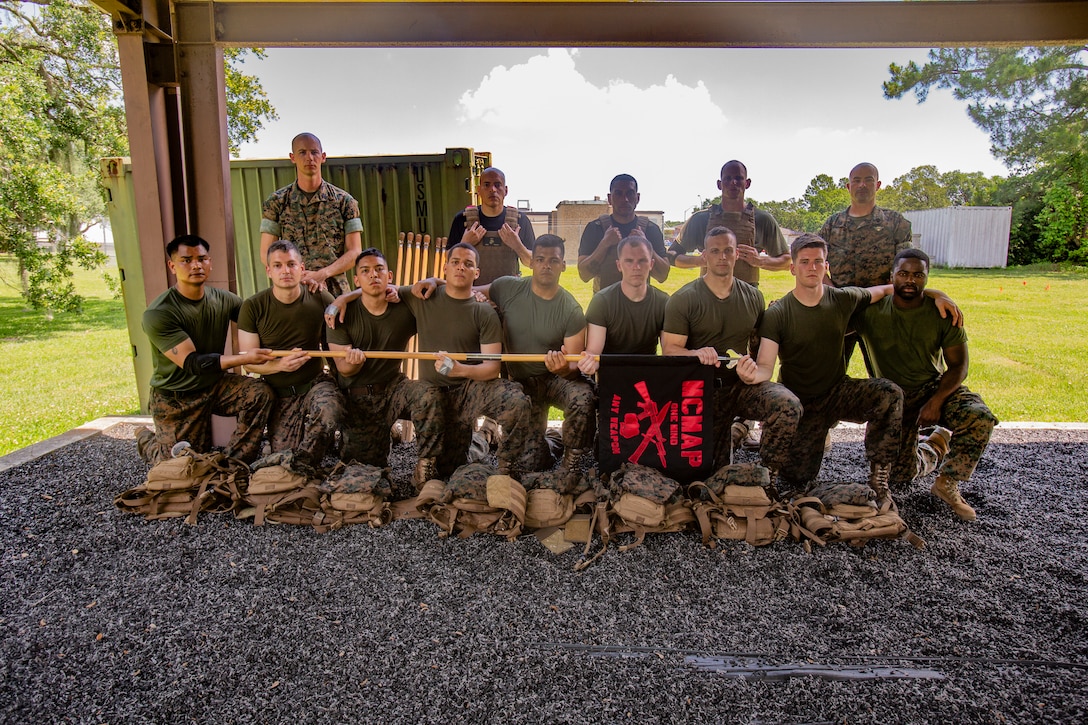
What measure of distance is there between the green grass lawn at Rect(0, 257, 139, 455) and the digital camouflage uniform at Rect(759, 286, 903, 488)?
21.5 ft

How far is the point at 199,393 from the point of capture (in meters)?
4.28

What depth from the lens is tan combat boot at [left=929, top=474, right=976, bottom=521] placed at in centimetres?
377

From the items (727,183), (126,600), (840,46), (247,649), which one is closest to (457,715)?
(247,649)

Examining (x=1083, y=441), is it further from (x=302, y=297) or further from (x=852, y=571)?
(x=302, y=297)

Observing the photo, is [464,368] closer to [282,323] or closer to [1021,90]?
[282,323]

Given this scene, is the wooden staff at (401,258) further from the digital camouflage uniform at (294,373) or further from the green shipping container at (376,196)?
the digital camouflage uniform at (294,373)

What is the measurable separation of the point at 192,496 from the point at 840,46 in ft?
17.1

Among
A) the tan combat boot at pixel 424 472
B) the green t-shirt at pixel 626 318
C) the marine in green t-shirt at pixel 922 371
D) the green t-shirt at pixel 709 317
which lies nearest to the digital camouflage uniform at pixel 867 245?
the marine in green t-shirt at pixel 922 371

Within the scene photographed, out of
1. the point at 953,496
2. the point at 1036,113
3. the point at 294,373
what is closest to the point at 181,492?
the point at 294,373

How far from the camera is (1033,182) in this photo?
60.7 ft

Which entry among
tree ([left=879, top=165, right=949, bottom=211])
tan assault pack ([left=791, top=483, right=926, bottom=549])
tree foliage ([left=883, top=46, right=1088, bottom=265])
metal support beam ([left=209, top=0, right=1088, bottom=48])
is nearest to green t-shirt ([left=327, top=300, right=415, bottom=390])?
metal support beam ([left=209, top=0, right=1088, bottom=48])

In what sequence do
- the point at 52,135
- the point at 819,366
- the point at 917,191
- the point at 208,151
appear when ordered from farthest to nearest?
the point at 917,191 < the point at 52,135 < the point at 208,151 < the point at 819,366

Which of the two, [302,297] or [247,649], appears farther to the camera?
[302,297]

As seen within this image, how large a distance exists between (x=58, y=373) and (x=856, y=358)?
11594 mm
